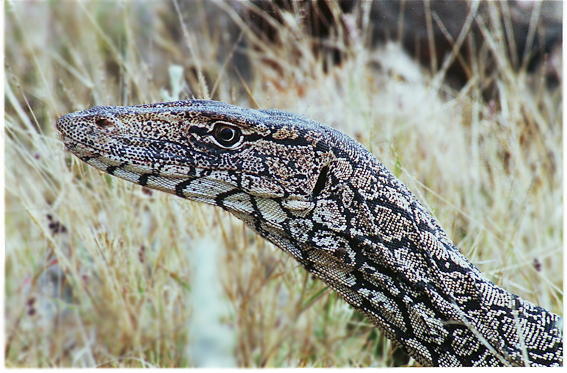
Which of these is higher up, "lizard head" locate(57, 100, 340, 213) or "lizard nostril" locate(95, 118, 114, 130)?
"lizard nostril" locate(95, 118, 114, 130)

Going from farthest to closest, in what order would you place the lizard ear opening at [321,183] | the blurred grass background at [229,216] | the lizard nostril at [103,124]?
1. the blurred grass background at [229,216]
2. the lizard ear opening at [321,183]
3. the lizard nostril at [103,124]

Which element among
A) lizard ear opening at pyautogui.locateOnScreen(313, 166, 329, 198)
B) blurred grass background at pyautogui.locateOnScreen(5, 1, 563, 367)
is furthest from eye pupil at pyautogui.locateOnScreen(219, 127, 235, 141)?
blurred grass background at pyautogui.locateOnScreen(5, 1, 563, 367)

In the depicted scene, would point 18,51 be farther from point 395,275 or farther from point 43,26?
point 395,275

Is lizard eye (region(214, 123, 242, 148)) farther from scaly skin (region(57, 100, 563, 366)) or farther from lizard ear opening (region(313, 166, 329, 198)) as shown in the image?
lizard ear opening (region(313, 166, 329, 198))

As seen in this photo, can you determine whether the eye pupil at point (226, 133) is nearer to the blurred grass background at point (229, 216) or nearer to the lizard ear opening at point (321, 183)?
the lizard ear opening at point (321, 183)

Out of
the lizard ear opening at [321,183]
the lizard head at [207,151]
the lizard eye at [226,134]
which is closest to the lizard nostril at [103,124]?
the lizard head at [207,151]

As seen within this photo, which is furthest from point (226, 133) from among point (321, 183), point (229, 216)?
point (229, 216)
